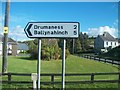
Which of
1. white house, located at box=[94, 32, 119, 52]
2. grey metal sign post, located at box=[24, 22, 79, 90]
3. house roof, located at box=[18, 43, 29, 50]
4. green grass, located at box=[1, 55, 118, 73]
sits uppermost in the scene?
white house, located at box=[94, 32, 119, 52]

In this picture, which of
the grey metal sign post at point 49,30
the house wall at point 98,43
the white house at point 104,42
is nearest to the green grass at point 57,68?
the grey metal sign post at point 49,30

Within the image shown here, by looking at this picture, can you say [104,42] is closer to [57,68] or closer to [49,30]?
[57,68]

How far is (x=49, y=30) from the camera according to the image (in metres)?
7.01

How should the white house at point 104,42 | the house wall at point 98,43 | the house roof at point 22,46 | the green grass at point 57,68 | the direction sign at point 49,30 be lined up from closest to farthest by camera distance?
the direction sign at point 49,30, the green grass at point 57,68, the house roof at point 22,46, the white house at point 104,42, the house wall at point 98,43

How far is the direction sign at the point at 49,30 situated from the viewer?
6.96 metres

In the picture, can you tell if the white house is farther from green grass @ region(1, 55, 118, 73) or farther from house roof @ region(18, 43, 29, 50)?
green grass @ region(1, 55, 118, 73)

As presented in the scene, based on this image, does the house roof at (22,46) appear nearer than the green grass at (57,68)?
No

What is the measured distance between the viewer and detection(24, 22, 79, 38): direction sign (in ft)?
22.9

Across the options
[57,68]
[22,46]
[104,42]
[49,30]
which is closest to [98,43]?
[104,42]

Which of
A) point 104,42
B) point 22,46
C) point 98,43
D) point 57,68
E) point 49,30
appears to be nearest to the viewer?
point 49,30

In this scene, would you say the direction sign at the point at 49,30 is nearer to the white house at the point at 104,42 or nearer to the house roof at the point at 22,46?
the house roof at the point at 22,46

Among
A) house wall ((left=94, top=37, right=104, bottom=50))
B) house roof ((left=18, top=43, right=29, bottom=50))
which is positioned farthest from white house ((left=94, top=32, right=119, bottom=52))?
house roof ((left=18, top=43, right=29, bottom=50))

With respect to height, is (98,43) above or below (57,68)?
above

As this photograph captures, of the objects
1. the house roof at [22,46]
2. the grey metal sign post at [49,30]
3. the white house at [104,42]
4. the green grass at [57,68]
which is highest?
the white house at [104,42]
